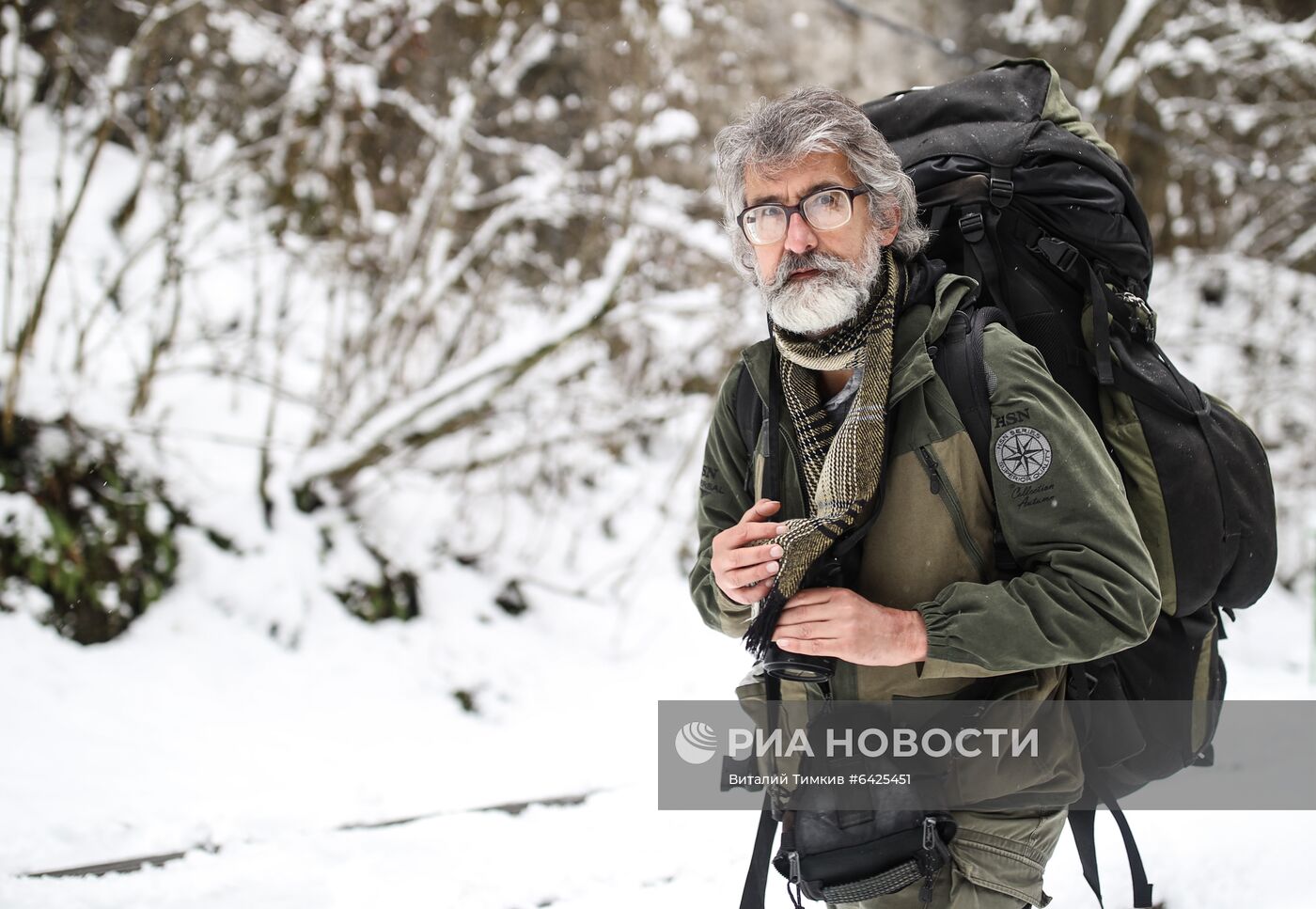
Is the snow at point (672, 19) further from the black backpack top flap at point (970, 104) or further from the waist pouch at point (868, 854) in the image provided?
the waist pouch at point (868, 854)

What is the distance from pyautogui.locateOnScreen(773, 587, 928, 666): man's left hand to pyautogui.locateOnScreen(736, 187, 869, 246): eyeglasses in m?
0.61

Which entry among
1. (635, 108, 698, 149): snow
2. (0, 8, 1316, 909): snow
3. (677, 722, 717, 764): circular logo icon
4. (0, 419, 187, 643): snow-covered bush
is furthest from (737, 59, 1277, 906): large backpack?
(635, 108, 698, 149): snow

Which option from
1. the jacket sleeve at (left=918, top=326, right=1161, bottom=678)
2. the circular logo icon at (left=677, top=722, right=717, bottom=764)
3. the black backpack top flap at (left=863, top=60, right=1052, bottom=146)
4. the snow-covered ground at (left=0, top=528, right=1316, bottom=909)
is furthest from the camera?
the snow-covered ground at (left=0, top=528, right=1316, bottom=909)

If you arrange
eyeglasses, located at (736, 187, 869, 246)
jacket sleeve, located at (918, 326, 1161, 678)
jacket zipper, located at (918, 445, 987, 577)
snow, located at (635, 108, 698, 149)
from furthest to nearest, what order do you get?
snow, located at (635, 108, 698, 149)
eyeglasses, located at (736, 187, 869, 246)
jacket zipper, located at (918, 445, 987, 577)
jacket sleeve, located at (918, 326, 1161, 678)

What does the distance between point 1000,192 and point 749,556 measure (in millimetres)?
803

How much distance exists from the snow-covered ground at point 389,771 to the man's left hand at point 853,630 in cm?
152

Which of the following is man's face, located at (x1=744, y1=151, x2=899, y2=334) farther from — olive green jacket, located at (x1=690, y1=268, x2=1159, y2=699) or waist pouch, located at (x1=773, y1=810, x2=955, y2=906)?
waist pouch, located at (x1=773, y1=810, x2=955, y2=906)

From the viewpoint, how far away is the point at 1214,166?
10.6m

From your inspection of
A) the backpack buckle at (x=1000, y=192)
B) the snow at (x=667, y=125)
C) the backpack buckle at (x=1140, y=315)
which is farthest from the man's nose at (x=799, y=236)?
the snow at (x=667, y=125)

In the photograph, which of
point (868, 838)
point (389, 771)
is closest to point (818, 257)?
point (868, 838)

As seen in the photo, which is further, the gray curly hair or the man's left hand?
the gray curly hair

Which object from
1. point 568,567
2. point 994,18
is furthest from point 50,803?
point 994,18

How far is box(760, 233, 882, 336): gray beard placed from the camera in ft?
4.78

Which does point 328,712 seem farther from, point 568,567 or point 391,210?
point 391,210
